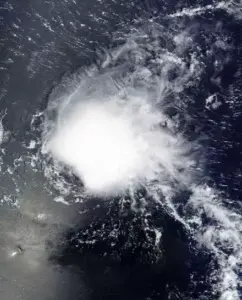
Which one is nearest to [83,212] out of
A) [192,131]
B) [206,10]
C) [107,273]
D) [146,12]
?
[107,273]

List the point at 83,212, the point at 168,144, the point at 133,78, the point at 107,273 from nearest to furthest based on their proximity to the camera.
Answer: the point at 107,273 → the point at 83,212 → the point at 168,144 → the point at 133,78

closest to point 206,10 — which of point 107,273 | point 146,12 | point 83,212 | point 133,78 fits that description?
point 146,12

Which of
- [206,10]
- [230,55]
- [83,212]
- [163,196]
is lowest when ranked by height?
[83,212]

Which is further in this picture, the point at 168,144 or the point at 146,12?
the point at 146,12

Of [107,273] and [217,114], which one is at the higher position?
[217,114]

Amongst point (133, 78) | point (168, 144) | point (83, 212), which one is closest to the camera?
point (83, 212)

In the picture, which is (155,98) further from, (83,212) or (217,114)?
(83,212)

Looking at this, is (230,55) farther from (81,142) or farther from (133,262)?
(133,262)
